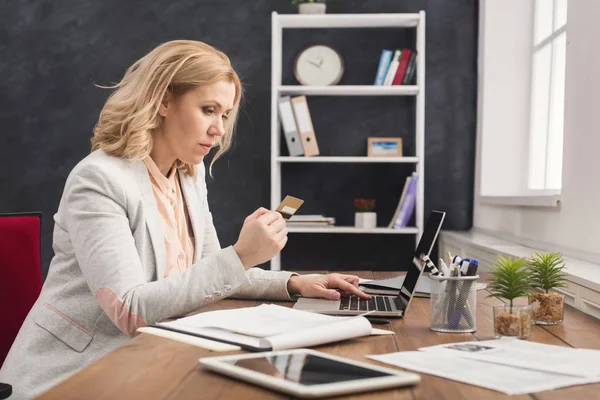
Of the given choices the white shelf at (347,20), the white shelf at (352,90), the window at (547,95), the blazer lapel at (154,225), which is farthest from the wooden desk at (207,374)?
the white shelf at (347,20)

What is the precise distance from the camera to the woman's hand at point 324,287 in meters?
1.63

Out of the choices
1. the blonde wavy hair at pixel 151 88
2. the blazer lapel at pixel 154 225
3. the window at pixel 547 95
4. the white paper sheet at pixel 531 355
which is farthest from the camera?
the window at pixel 547 95

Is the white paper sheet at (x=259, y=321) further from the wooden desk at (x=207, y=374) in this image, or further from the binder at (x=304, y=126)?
the binder at (x=304, y=126)

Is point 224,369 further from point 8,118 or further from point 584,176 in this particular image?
point 8,118

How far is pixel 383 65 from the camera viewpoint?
379cm

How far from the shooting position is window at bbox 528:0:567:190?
128 inches

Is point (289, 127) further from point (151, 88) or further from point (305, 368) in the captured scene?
point (305, 368)

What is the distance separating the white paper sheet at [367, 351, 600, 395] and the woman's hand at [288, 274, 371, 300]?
59 cm

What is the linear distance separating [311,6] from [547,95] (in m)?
1.29

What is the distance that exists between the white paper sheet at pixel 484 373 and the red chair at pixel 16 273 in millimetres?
974

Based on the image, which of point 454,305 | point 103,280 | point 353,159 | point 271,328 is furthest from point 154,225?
point 353,159

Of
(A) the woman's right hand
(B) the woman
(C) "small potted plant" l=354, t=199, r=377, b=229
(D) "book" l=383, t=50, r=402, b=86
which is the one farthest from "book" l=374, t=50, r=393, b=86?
(A) the woman's right hand

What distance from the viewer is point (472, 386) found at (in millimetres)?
875

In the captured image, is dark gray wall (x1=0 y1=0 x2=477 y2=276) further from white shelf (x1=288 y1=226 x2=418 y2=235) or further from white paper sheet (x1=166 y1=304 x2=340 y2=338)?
white paper sheet (x1=166 y1=304 x2=340 y2=338)
